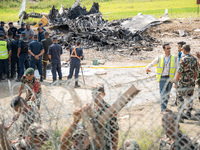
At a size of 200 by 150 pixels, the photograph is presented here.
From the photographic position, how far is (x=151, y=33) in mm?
19250

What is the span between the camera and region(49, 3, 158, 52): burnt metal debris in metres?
15.4

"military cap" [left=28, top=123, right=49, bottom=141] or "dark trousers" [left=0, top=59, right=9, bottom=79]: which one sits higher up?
"dark trousers" [left=0, top=59, right=9, bottom=79]

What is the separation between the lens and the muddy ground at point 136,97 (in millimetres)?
3555

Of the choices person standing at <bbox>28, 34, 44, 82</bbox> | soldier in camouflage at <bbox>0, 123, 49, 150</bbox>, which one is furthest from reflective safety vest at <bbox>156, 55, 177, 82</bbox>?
person standing at <bbox>28, 34, 44, 82</bbox>

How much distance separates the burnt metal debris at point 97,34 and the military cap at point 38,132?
38.6 feet

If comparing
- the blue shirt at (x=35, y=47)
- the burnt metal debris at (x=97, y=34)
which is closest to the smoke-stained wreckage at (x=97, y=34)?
the burnt metal debris at (x=97, y=34)

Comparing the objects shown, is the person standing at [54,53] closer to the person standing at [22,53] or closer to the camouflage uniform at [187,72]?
the person standing at [22,53]

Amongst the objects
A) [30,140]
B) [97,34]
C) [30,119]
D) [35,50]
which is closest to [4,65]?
[35,50]

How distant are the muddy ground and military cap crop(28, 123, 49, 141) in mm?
146

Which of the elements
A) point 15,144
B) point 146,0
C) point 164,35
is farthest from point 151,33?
point 146,0

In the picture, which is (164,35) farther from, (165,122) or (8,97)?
(165,122)

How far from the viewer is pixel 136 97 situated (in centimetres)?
Answer: 740

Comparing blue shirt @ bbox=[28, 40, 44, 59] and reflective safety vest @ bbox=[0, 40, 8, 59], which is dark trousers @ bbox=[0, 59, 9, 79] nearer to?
reflective safety vest @ bbox=[0, 40, 8, 59]

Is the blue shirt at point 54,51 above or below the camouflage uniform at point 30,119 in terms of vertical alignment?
above
